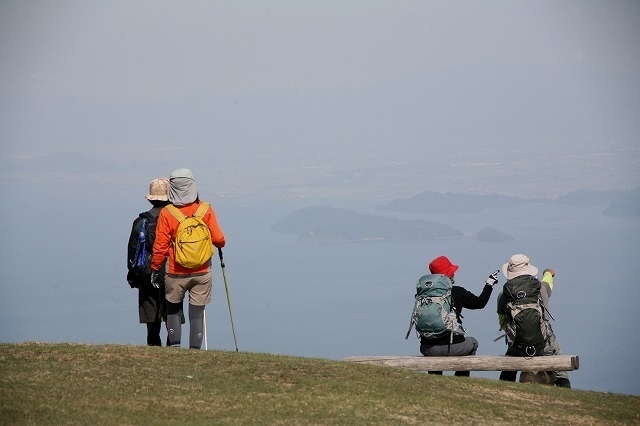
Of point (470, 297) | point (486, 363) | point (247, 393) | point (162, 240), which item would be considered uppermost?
point (162, 240)

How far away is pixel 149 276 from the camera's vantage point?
1596 cm

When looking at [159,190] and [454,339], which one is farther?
[454,339]

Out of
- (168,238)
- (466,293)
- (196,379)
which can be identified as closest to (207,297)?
(168,238)

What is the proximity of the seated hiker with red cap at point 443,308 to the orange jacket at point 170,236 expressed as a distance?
3.09 m

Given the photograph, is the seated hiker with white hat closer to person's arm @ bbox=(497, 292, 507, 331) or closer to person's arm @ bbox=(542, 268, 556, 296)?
person's arm @ bbox=(497, 292, 507, 331)

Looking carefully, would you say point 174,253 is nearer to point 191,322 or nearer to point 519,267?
point 191,322

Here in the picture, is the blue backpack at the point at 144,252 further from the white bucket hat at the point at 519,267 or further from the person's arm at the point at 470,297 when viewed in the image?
the white bucket hat at the point at 519,267

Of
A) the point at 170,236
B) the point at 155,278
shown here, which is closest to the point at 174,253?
the point at 170,236

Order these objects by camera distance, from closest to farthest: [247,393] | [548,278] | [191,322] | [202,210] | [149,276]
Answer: [247,393] → [202,210] → [149,276] → [191,322] → [548,278]

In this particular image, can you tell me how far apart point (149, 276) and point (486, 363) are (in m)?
4.94

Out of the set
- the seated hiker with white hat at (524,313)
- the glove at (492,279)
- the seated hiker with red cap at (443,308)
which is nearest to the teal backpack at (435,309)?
the seated hiker with red cap at (443,308)

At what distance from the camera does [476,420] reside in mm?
12836

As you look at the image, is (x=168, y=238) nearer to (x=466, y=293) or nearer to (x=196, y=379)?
(x=196, y=379)

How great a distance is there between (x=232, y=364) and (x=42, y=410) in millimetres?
3167
